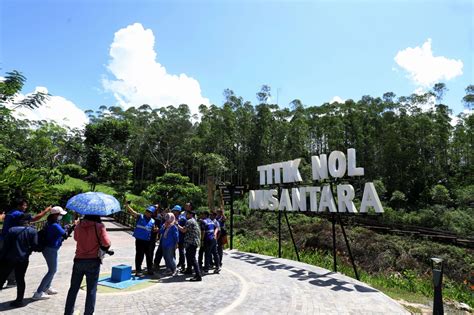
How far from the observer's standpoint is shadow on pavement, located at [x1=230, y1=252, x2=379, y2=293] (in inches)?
292

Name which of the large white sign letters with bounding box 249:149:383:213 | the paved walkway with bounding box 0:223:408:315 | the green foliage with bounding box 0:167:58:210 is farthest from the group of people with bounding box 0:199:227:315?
the large white sign letters with bounding box 249:149:383:213

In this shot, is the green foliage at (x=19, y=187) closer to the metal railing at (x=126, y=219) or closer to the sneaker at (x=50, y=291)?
the sneaker at (x=50, y=291)

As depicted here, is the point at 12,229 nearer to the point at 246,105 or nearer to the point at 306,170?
the point at 306,170

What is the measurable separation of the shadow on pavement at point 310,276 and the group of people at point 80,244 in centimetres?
200

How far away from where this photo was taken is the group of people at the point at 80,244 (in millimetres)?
4531

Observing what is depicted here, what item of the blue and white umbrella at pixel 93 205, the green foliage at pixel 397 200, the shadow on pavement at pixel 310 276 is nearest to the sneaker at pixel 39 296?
the blue and white umbrella at pixel 93 205

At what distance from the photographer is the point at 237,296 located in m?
6.37

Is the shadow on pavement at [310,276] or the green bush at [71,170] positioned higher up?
the green bush at [71,170]

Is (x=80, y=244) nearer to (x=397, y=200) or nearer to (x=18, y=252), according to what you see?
(x=18, y=252)

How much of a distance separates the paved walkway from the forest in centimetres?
2006

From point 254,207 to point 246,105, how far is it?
A: 33.2 metres

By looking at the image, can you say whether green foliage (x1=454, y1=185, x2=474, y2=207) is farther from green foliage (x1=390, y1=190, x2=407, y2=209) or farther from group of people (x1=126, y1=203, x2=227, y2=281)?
group of people (x1=126, y1=203, x2=227, y2=281)

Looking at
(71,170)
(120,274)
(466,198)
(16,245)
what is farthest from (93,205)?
(466,198)

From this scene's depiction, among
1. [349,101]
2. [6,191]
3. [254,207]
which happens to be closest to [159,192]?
[254,207]
